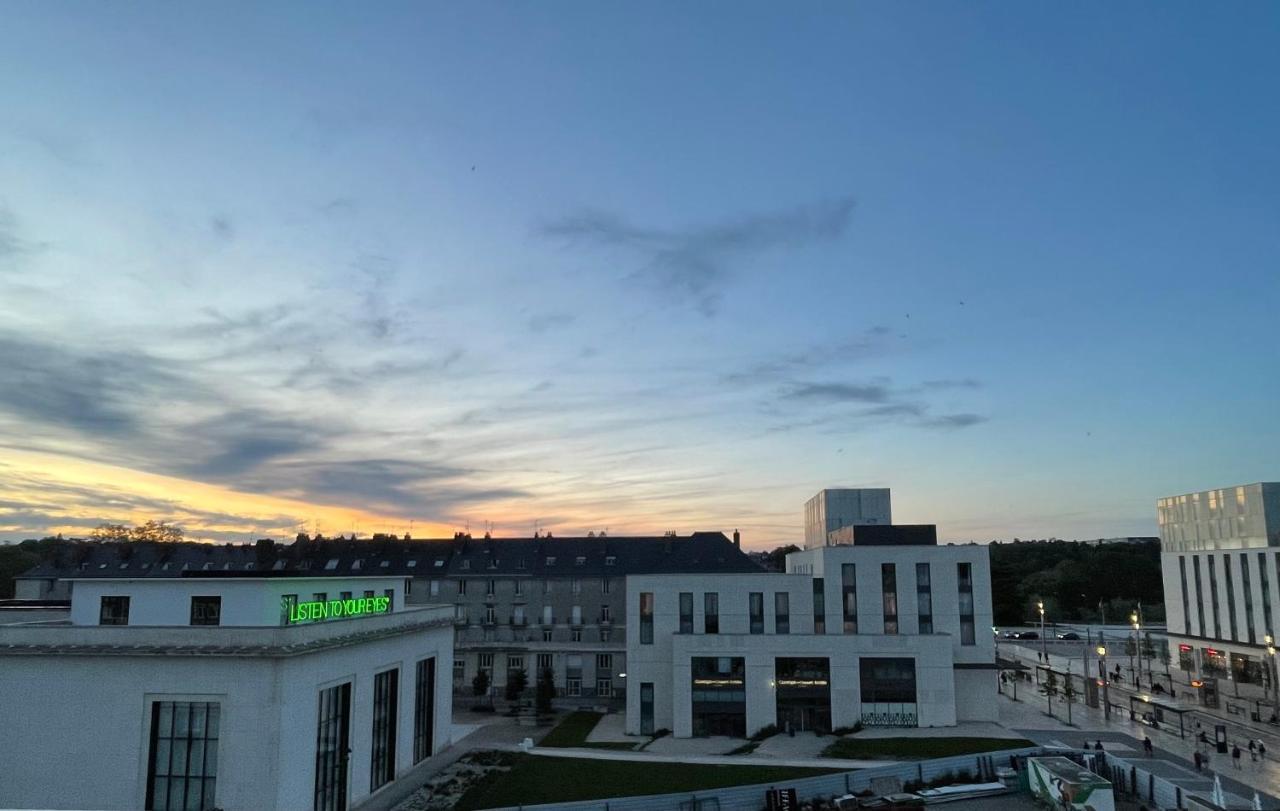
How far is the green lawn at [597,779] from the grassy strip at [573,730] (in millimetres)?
7657

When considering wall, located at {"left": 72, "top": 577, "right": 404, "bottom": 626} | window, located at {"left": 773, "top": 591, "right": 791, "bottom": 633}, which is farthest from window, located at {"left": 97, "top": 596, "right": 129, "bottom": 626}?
window, located at {"left": 773, "top": 591, "right": 791, "bottom": 633}

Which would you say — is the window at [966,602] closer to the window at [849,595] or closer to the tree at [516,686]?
the window at [849,595]

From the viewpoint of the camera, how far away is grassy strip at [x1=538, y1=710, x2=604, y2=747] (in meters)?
52.3

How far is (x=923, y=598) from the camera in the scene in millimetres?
56219

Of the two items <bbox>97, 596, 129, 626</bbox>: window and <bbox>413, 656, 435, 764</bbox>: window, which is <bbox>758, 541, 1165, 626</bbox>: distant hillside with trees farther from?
<bbox>97, 596, 129, 626</bbox>: window

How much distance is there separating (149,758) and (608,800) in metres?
17.8

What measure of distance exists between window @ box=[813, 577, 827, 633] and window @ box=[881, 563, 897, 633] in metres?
4.11

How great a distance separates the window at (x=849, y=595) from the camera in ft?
185

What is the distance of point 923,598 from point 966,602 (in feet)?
9.40

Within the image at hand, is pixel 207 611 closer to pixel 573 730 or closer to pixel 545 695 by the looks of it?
pixel 573 730

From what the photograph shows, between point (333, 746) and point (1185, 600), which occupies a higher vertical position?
point (1185, 600)

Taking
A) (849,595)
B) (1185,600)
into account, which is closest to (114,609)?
(849,595)

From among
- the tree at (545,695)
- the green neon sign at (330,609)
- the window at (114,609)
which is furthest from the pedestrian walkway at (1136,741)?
the window at (114,609)

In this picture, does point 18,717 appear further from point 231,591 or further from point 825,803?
point 825,803
